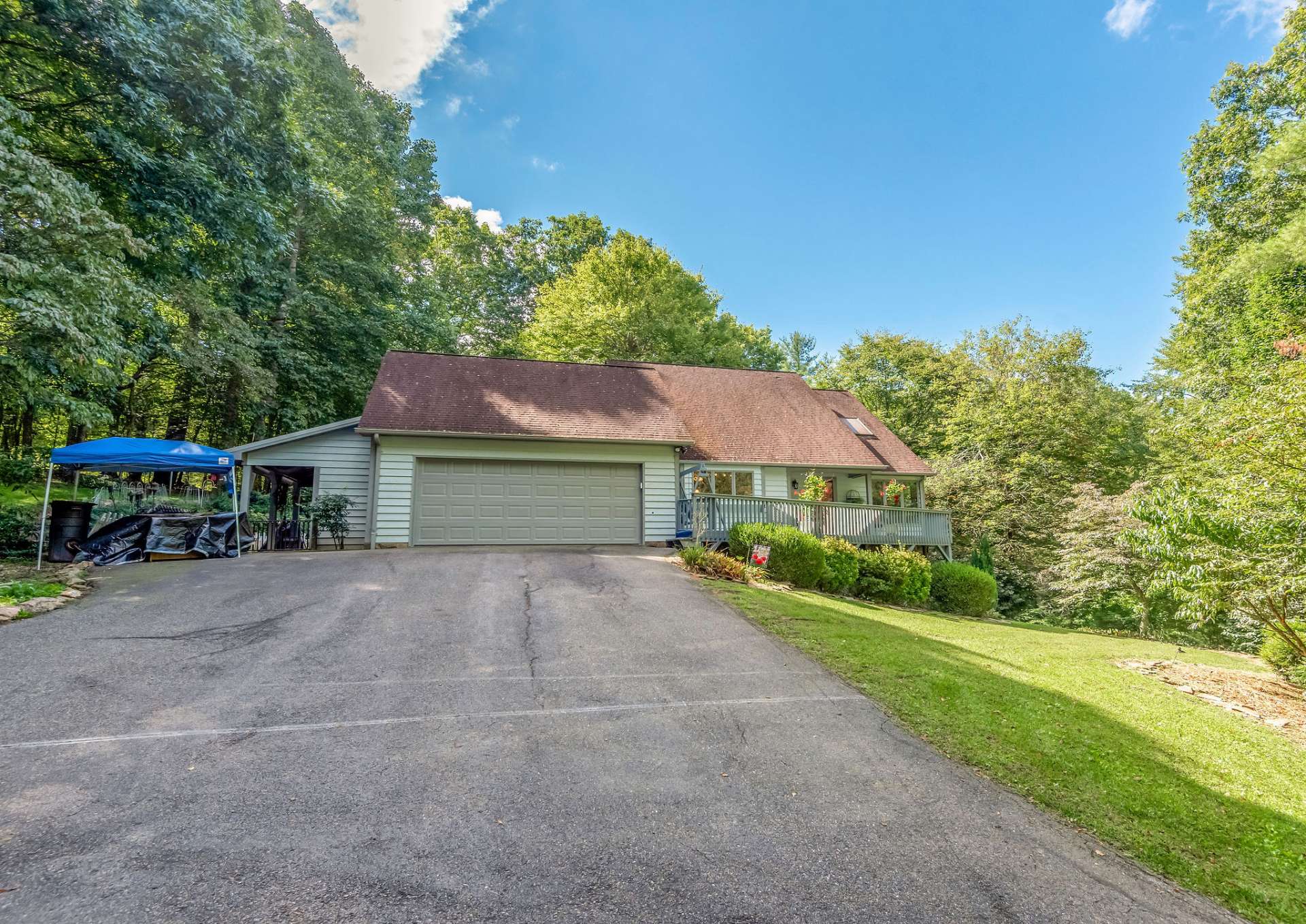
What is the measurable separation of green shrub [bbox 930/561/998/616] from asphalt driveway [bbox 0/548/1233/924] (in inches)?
384

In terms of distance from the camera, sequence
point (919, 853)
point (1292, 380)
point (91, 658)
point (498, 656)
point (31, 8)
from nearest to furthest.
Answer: point (919, 853), point (91, 658), point (498, 656), point (1292, 380), point (31, 8)

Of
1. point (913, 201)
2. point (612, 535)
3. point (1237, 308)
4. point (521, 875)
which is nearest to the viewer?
point (521, 875)

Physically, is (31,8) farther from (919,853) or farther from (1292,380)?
(1292,380)

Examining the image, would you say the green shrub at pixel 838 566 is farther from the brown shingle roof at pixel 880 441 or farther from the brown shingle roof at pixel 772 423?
the brown shingle roof at pixel 880 441

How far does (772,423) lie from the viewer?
16984 mm

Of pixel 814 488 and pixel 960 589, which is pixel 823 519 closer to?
pixel 814 488

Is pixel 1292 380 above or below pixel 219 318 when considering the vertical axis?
below

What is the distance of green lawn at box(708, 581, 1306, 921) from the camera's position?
2.81m

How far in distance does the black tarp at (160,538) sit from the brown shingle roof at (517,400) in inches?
126

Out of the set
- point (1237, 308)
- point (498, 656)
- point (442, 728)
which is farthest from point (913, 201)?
point (442, 728)

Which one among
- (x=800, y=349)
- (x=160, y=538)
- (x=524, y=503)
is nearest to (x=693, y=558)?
(x=524, y=503)

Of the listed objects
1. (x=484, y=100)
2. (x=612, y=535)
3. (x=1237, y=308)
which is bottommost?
(x=612, y=535)

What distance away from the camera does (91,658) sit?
4750mm

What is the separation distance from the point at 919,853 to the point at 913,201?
1739cm
